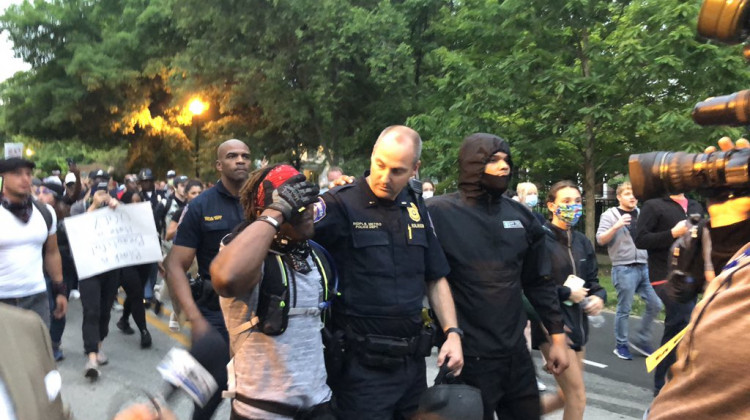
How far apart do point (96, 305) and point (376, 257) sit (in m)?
4.18

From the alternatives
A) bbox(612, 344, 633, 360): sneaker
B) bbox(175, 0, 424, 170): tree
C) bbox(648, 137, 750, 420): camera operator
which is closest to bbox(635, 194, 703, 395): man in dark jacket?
bbox(612, 344, 633, 360): sneaker

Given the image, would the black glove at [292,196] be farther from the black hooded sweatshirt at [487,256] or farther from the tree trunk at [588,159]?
the tree trunk at [588,159]

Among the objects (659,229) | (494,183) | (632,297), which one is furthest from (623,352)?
(494,183)

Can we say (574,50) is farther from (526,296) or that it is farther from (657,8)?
(526,296)

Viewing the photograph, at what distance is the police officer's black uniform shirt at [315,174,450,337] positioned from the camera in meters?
2.70

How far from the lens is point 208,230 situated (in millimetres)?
4082

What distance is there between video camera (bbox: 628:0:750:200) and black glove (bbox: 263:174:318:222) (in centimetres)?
113

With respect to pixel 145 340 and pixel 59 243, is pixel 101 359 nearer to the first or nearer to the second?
pixel 145 340

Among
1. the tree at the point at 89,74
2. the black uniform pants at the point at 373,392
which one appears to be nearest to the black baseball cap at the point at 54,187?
the black uniform pants at the point at 373,392

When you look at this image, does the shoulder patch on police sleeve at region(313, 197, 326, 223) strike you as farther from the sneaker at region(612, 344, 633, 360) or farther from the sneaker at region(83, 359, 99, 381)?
the sneaker at region(612, 344, 633, 360)

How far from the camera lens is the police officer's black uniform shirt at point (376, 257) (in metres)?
2.70

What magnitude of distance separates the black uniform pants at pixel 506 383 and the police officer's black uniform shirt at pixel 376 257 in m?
0.48

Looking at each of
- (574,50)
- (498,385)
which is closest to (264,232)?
(498,385)

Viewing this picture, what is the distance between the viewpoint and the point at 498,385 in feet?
10.0
